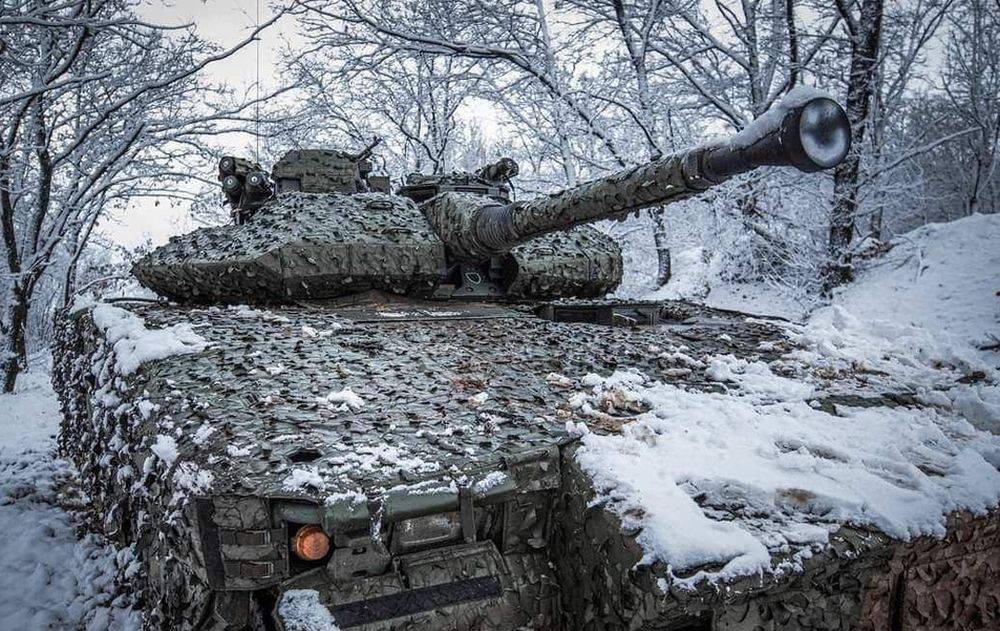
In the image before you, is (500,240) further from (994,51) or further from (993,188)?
(993,188)

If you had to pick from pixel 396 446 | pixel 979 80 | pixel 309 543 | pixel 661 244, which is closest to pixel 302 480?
pixel 309 543

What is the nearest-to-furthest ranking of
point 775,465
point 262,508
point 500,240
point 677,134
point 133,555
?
point 262,508
point 775,465
point 133,555
point 500,240
point 677,134

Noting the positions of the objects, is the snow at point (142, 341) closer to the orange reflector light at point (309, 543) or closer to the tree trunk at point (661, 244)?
the orange reflector light at point (309, 543)

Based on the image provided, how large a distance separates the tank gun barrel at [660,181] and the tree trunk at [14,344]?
272 inches

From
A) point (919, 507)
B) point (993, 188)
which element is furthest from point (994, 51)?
point (919, 507)

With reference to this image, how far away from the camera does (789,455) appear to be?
7.02 feet

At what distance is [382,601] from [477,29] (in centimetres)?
1208

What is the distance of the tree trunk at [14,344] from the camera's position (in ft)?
29.0

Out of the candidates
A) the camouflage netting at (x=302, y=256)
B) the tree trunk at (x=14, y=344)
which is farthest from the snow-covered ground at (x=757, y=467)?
the tree trunk at (x=14, y=344)

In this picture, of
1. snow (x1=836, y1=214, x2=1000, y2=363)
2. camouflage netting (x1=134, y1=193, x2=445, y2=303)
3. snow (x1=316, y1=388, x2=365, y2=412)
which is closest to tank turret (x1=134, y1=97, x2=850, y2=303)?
camouflage netting (x1=134, y1=193, x2=445, y2=303)

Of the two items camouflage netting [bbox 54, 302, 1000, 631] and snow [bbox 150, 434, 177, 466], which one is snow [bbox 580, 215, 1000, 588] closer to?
camouflage netting [bbox 54, 302, 1000, 631]

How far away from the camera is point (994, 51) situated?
698 inches

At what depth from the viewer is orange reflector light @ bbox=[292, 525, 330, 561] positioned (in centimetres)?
175

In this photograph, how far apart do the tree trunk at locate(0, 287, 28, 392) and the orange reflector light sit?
8.80m
